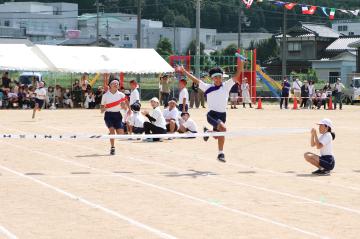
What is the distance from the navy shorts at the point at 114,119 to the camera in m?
18.2

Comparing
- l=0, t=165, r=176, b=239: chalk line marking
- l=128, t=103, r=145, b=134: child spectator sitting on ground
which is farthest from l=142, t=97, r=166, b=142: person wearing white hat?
l=0, t=165, r=176, b=239: chalk line marking

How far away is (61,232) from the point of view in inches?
360

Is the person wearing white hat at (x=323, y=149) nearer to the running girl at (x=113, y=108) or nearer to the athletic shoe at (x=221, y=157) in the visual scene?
the athletic shoe at (x=221, y=157)

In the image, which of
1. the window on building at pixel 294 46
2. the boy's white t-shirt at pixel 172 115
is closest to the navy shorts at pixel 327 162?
the boy's white t-shirt at pixel 172 115

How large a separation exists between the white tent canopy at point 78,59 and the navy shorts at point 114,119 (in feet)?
71.9

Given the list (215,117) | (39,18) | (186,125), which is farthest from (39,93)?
(39,18)

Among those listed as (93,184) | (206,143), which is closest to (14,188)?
(93,184)

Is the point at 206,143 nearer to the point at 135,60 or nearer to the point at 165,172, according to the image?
the point at 165,172

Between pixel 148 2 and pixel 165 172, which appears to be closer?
pixel 165 172

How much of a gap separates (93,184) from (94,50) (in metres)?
30.9

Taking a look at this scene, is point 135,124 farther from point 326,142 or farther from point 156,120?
point 326,142

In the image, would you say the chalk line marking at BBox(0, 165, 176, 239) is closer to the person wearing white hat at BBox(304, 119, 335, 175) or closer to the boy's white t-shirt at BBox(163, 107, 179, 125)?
the person wearing white hat at BBox(304, 119, 335, 175)

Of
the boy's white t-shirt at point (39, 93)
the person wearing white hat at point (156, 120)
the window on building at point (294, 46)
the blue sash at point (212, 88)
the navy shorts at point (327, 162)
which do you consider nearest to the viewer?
the navy shorts at point (327, 162)

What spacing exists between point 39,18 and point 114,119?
121 metres
